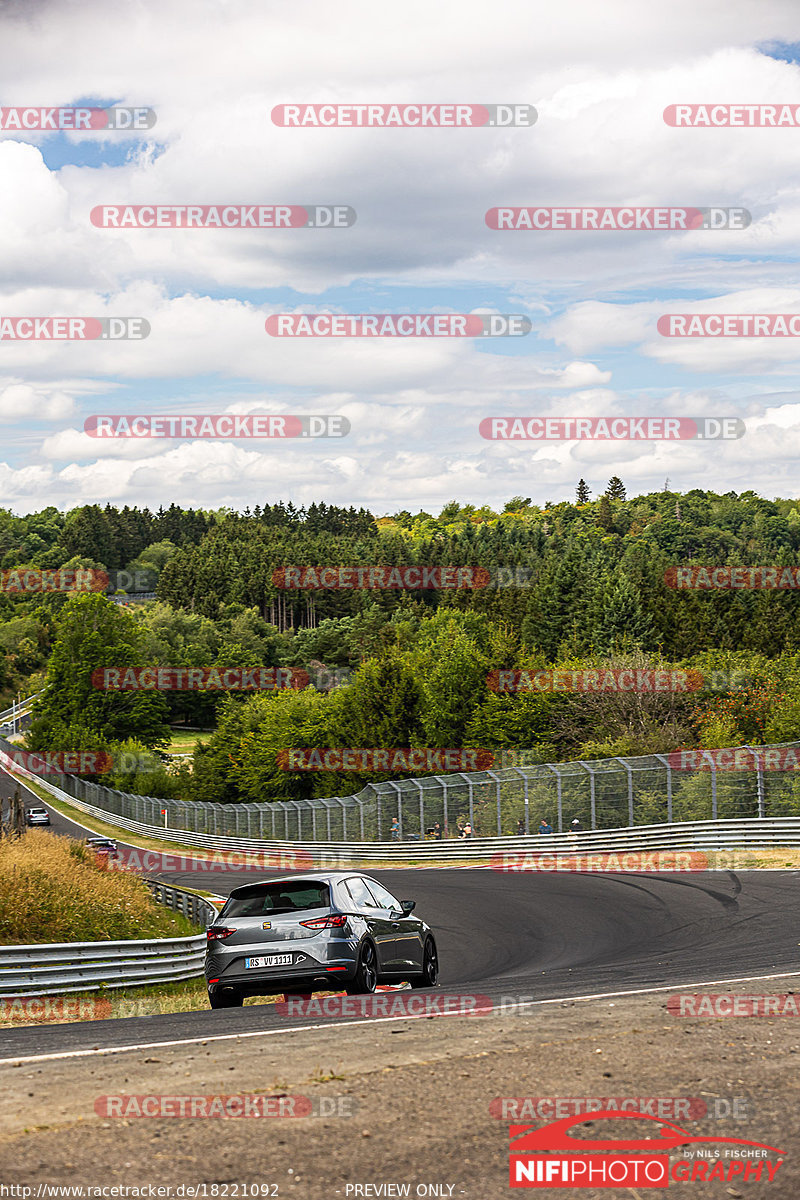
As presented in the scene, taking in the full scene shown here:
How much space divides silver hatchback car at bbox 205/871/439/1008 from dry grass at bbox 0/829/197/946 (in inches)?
165

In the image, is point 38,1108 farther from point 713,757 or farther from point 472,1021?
point 713,757

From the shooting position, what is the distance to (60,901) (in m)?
16.1

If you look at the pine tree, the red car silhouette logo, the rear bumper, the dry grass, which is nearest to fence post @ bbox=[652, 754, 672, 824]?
the dry grass

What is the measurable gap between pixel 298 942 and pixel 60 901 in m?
5.87

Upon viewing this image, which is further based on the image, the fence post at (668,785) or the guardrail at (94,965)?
the fence post at (668,785)

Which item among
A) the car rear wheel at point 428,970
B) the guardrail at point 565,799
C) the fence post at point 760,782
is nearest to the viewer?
the car rear wheel at point 428,970

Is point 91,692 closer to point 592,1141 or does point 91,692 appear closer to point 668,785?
point 668,785

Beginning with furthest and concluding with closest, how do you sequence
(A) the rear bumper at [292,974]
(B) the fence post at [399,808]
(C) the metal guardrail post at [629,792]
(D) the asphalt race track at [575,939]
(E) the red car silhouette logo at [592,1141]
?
1. (B) the fence post at [399,808]
2. (C) the metal guardrail post at [629,792]
3. (A) the rear bumper at [292,974]
4. (D) the asphalt race track at [575,939]
5. (E) the red car silhouette logo at [592,1141]

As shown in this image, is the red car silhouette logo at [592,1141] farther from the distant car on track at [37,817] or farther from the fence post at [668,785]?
the distant car on track at [37,817]

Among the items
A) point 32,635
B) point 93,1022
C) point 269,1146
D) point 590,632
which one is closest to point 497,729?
point 590,632

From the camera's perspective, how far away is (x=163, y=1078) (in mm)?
6547

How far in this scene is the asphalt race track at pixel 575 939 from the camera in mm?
9641

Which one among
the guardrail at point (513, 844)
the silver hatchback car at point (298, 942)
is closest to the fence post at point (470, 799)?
the guardrail at point (513, 844)

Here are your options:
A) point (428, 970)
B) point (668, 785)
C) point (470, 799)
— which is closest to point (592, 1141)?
point (428, 970)
